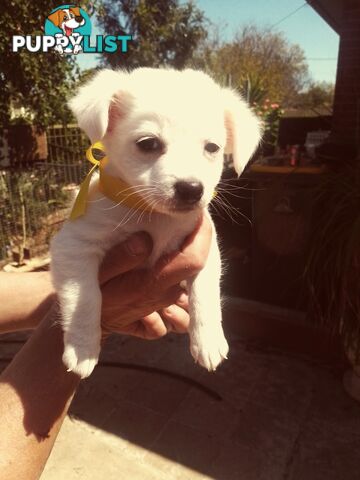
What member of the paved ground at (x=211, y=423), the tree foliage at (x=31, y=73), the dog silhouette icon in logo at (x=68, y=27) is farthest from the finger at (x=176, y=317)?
the dog silhouette icon in logo at (x=68, y=27)

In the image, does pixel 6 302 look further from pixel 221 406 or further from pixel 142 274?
pixel 221 406

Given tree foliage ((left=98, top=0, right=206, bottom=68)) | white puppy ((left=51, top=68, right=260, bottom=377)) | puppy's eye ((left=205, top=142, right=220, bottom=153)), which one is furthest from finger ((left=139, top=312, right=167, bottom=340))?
tree foliage ((left=98, top=0, right=206, bottom=68))

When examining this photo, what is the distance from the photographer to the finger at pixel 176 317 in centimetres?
209

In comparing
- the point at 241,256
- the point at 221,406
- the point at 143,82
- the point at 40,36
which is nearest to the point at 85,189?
the point at 143,82

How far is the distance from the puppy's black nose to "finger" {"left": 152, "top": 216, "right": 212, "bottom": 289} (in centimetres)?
29

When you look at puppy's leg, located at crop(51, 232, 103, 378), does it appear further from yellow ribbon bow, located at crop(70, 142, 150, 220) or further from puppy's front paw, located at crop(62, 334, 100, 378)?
yellow ribbon bow, located at crop(70, 142, 150, 220)

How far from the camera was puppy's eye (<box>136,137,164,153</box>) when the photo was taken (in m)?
1.59

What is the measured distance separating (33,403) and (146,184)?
0.90 metres

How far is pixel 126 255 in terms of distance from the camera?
1632 millimetres

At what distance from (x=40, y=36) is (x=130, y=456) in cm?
525

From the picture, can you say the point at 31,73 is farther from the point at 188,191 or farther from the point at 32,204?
the point at 188,191

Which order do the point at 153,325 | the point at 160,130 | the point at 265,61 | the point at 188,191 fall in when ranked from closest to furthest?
the point at 188,191 → the point at 160,130 → the point at 153,325 → the point at 265,61

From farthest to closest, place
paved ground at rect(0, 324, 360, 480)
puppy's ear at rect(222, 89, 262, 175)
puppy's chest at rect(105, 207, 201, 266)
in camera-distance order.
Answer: paved ground at rect(0, 324, 360, 480) < puppy's ear at rect(222, 89, 262, 175) < puppy's chest at rect(105, 207, 201, 266)

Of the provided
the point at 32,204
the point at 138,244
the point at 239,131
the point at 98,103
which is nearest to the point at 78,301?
the point at 138,244
